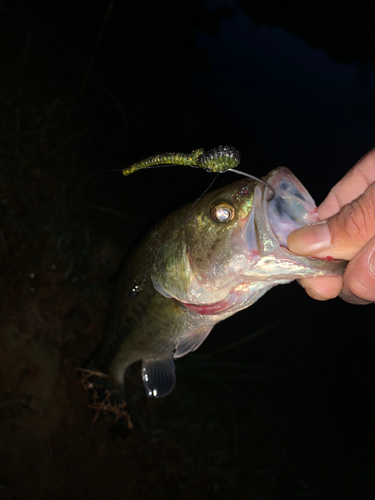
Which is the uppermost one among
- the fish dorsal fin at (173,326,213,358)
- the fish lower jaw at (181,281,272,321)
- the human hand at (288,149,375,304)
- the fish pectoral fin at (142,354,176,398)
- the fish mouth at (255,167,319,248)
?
the fish mouth at (255,167,319,248)

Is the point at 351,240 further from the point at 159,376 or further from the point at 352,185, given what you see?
the point at 159,376

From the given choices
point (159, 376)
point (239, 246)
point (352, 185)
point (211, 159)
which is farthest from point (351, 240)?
point (159, 376)

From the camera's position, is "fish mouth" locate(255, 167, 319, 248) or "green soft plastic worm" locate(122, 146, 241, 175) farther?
"fish mouth" locate(255, 167, 319, 248)

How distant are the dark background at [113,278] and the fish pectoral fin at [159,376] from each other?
1.27 metres

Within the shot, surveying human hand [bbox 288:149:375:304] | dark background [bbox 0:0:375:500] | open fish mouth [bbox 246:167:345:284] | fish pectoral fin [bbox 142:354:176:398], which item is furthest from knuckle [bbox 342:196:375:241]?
dark background [bbox 0:0:375:500]

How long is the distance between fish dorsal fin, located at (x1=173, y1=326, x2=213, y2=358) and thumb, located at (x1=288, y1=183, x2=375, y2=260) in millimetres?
862

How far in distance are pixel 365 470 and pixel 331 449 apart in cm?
65

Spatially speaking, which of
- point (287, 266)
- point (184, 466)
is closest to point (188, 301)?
point (287, 266)

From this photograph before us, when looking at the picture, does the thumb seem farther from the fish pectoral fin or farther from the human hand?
the fish pectoral fin

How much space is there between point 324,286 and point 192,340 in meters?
0.86

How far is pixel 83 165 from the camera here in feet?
12.5

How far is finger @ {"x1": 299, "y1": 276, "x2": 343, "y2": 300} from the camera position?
159 cm

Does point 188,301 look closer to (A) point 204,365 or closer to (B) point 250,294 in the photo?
(B) point 250,294

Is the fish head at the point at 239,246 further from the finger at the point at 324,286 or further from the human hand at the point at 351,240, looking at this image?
the finger at the point at 324,286
